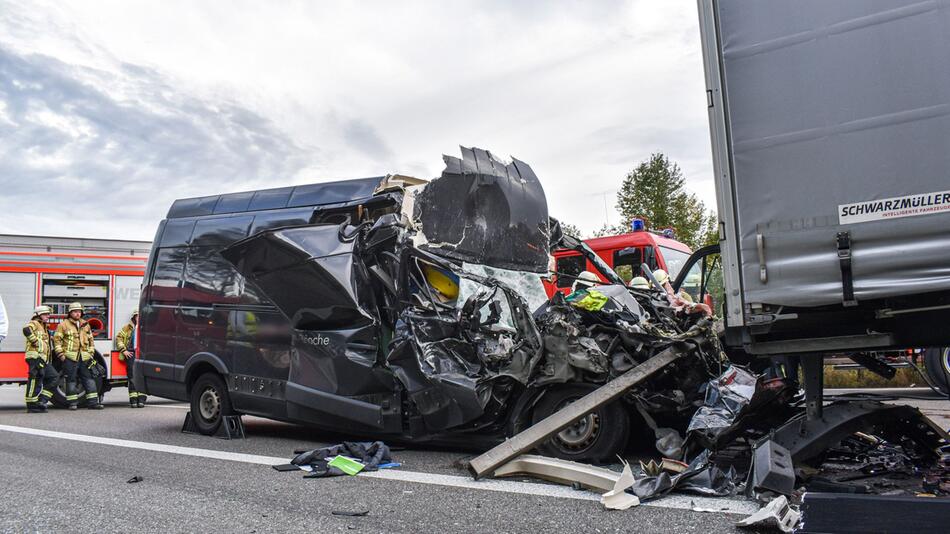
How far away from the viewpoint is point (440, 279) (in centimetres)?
629

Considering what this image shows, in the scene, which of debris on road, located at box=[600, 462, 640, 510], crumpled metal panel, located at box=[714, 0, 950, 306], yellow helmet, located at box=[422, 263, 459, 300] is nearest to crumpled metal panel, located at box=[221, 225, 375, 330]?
yellow helmet, located at box=[422, 263, 459, 300]

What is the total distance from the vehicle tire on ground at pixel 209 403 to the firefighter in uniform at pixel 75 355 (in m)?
5.13

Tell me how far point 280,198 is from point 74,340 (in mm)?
6577

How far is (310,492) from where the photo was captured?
4750 millimetres

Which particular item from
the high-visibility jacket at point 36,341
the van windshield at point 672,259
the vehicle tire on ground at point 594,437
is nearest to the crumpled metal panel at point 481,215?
the vehicle tire on ground at point 594,437

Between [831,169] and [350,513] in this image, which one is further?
[350,513]

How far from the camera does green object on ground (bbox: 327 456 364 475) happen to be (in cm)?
535

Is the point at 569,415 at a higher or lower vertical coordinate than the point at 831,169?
lower

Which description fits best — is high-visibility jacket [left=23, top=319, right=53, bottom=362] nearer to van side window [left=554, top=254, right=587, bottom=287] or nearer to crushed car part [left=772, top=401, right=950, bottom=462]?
van side window [left=554, top=254, right=587, bottom=287]

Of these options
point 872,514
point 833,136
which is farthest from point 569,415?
point 833,136

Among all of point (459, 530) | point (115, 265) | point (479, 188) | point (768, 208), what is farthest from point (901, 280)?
point (115, 265)

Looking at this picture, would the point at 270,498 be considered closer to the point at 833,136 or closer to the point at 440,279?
the point at 440,279

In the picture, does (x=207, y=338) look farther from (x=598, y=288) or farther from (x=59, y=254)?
(x=59, y=254)

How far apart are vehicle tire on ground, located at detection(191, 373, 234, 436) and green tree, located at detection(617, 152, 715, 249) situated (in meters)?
26.2
